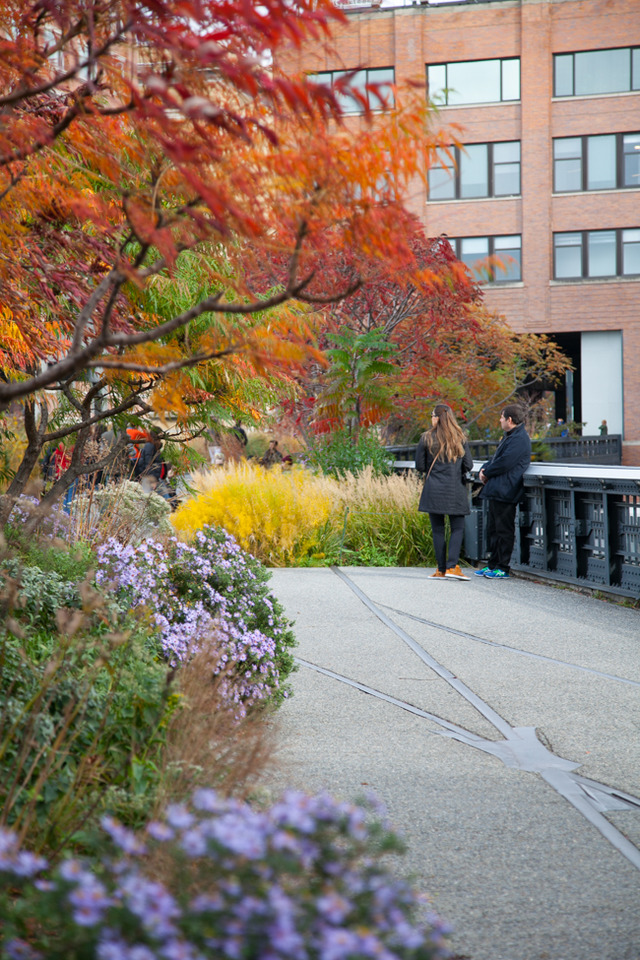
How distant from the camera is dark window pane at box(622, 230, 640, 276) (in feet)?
110

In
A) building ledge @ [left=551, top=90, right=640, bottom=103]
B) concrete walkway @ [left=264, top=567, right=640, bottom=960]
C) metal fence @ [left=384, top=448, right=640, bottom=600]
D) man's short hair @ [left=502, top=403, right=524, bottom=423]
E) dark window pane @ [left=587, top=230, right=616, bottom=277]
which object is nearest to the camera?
concrete walkway @ [left=264, top=567, right=640, bottom=960]

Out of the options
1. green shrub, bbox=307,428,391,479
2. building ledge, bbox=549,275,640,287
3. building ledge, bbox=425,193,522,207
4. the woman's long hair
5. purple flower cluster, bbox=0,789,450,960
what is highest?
building ledge, bbox=425,193,522,207

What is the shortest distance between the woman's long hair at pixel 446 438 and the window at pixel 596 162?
2507 centimetres

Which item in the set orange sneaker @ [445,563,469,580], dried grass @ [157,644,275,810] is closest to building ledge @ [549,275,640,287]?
orange sneaker @ [445,563,469,580]

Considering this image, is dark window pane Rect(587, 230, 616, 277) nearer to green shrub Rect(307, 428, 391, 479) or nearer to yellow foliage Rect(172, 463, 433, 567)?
green shrub Rect(307, 428, 391, 479)

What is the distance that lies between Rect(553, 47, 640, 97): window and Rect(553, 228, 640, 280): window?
→ 15.7ft

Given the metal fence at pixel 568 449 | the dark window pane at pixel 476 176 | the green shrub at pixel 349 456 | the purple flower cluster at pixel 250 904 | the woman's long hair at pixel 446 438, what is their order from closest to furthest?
the purple flower cluster at pixel 250 904 < the woman's long hair at pixel 446 438 < the green shrub at pixel 349 456 < the metal fence at pixel 568 449 < the dark window pane at pixel 476 176

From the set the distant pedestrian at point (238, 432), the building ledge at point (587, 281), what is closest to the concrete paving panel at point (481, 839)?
the distant pedestrian at point (238, 432)

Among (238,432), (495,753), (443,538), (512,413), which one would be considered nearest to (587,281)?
(238,432)

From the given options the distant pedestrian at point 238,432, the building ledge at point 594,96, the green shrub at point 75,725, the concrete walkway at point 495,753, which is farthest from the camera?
the building ledge at point 594,96

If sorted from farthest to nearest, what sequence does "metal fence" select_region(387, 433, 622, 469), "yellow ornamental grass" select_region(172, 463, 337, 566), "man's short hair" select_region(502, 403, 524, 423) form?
"metal fence" select_region(387, 433, 622, 469)
"yellow ornamental grass" select_region(172, 463, 337, 566)
"man's short hair" select_region(502, 403, 524, 423)

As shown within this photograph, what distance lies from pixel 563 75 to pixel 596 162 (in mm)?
3202

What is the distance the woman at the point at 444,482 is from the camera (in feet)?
37.1

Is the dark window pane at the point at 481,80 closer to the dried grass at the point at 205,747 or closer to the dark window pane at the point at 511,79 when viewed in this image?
the dark window pane at the point at 511,79
